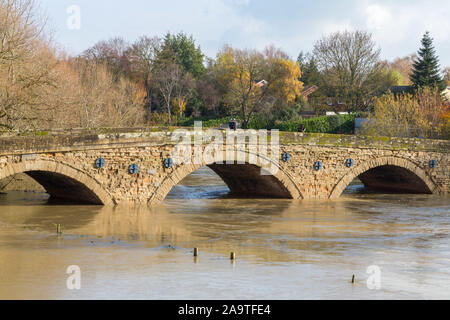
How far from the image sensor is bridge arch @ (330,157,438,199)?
36062 mm

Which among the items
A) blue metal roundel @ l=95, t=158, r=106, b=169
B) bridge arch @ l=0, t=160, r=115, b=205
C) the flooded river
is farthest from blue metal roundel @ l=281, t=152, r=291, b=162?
blue metal roundel @ l=95, t=158, r=106, b=169

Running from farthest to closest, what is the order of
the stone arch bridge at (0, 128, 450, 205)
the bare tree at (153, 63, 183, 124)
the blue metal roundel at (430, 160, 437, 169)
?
1. the bare tree at (153, 63, 183, 124)
2. the blue metal roundel at (430, 160, 437, 169)
3. the stone arch bridge at (0, 128, 450, 205)

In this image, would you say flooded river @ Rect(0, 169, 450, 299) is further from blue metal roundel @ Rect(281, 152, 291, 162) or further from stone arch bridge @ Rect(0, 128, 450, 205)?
blue metal roundel @ Rect(281, 152, 291, 162)

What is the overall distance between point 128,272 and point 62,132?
1334 cm

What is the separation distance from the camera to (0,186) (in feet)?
117

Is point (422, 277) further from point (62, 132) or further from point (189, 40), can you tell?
point (189, 40)

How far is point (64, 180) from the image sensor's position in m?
29.3

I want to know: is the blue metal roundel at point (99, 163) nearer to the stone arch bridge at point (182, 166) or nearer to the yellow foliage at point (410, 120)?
the stone arch bridge at point (182, 166)

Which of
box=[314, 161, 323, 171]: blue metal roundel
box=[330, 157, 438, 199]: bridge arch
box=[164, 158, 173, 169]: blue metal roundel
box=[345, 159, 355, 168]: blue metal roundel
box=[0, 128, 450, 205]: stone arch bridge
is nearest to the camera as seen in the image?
box=[0, 128, 450, 205]: stone arch bridge

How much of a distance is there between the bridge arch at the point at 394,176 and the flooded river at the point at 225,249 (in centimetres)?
177

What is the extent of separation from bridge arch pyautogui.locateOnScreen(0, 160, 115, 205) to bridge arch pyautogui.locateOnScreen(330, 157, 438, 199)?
45.0ft

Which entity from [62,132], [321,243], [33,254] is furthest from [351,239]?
[62,132]

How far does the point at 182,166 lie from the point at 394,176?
17.4 meters

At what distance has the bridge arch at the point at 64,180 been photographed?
85.4ft
